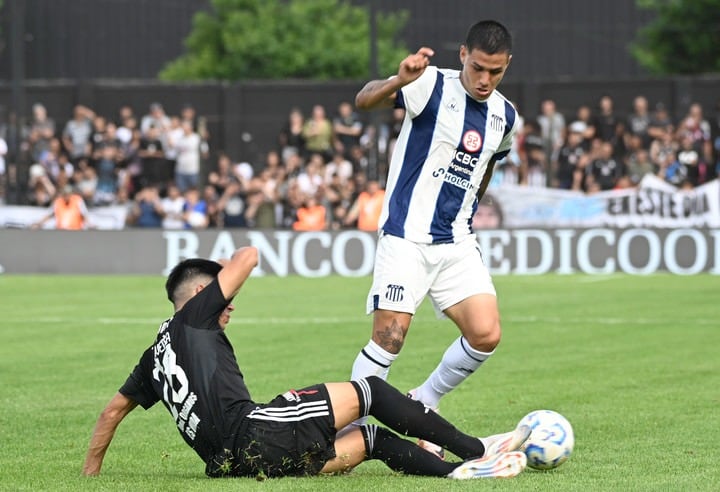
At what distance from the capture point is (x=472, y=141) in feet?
27.0

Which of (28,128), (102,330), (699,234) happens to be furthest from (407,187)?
(28,128)

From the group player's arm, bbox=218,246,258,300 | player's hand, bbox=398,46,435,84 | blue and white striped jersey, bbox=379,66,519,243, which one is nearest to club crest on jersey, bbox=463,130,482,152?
blue and white striped jersey, bbox=379,66,519,243

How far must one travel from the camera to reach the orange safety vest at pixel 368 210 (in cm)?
2580

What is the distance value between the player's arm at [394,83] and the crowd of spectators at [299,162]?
17.9 meters

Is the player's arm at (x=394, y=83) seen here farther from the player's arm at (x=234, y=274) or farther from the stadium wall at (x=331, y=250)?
the stadium wall at (x=331, y=250)

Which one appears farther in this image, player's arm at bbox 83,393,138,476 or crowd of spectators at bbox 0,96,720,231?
crowd of spectators at bbox 0,96,720,231

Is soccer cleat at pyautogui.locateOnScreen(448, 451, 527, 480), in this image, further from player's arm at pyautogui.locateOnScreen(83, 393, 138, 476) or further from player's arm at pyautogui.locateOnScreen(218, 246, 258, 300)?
player's arm at pyautogui.locateOnScreen(83, 393, 138, 476)

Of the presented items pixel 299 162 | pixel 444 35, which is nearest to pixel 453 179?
pixel 299 162

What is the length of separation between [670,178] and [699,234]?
5.11ft

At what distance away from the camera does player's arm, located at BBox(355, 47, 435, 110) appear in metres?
7.47

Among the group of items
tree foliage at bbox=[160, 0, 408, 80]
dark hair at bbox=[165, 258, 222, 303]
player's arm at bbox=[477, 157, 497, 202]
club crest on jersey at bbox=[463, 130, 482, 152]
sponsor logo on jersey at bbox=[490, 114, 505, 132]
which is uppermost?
tree foliage at bbox=[160, 0, 408, 80]

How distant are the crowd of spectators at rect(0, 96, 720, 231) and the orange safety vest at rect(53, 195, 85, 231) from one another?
0.19 m

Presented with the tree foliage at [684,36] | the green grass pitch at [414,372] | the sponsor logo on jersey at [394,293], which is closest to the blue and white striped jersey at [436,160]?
the sponsor logo on jersey at [394,293]

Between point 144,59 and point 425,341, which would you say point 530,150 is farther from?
point 144,59
